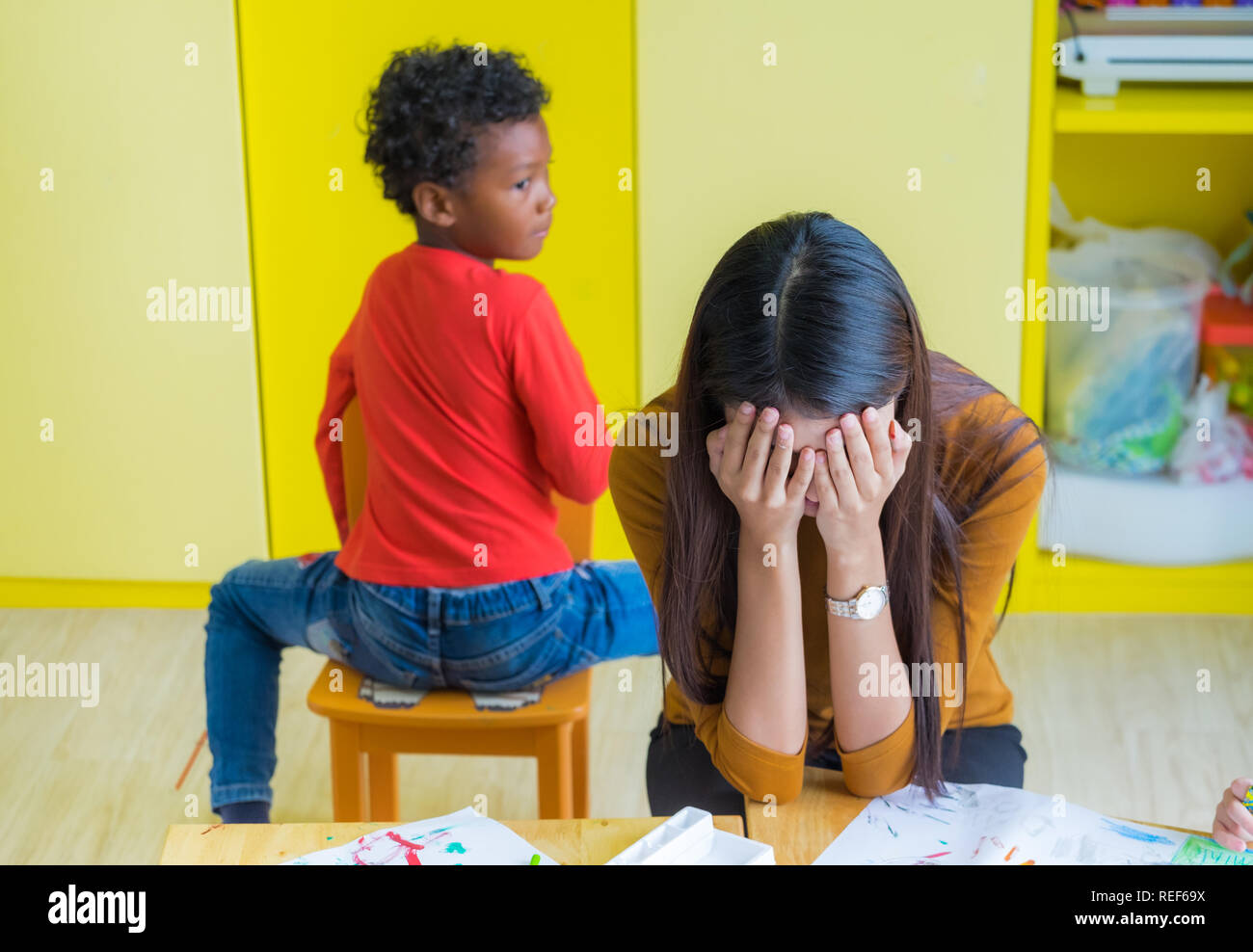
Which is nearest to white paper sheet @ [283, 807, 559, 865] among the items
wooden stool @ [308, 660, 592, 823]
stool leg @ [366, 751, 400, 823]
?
wooden stool @ [308, 660, 592, 823]

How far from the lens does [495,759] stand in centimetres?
207

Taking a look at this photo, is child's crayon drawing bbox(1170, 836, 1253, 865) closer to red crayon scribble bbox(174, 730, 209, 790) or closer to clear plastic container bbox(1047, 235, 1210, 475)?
red crayon scribble bbox(174, 730, 209, 790)

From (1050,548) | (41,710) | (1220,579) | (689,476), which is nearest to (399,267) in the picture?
(689,476)

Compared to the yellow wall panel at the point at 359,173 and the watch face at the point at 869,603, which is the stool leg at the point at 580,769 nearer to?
the watch face at the point at 869,603

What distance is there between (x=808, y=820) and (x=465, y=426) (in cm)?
→ 72

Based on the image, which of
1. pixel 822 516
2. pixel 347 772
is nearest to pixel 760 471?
pixel 822 516

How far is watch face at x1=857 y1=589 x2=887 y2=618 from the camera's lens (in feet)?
3.55

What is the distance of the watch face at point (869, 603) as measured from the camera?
42.6 inches

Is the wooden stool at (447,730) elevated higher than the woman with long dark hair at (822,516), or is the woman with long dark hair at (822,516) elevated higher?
the woman with long dark hair at (822,516)

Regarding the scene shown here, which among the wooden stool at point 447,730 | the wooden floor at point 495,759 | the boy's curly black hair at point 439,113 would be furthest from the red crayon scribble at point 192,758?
the boy's curly black hair at point 439,113

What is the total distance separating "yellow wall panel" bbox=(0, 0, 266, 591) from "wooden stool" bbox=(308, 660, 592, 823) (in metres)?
1.04

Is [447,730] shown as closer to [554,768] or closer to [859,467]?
[554,768]

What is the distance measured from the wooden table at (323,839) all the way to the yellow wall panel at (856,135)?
1.38 metres

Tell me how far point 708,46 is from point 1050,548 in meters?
1.07
